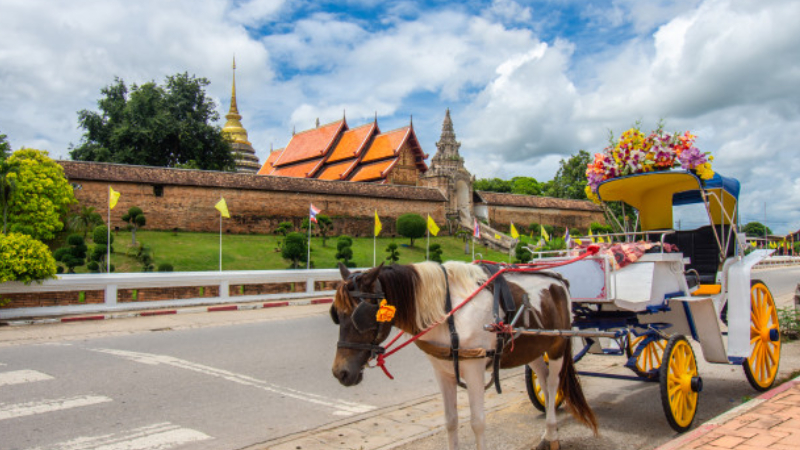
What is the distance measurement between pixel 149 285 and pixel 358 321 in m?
12.7

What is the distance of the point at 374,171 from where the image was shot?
41.1 m

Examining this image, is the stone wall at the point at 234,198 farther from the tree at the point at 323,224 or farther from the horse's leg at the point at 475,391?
the horse's leg at the point at 475,391

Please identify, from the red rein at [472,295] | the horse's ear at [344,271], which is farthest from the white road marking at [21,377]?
the horse's ear at [344,271]

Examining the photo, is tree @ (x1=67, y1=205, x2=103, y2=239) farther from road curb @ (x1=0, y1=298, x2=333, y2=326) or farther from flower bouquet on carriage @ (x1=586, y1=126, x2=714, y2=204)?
flower bouquet on carriage @ (x1=586, y1=126, x2=714, y2=204)

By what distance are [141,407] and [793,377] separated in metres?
6.57

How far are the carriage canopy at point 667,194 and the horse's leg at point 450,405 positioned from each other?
3.13m

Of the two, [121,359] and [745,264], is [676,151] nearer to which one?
[745,264]

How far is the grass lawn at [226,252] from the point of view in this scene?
2269 centimetres

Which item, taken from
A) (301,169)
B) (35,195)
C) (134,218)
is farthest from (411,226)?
(35,195)

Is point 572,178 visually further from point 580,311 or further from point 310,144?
point 580,311

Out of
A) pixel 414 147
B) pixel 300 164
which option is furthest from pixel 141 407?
pixel 300 164

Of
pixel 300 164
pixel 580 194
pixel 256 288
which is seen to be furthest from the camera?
pixel 580 194

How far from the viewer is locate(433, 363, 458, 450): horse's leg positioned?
3592mm

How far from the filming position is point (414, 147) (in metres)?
43.1
